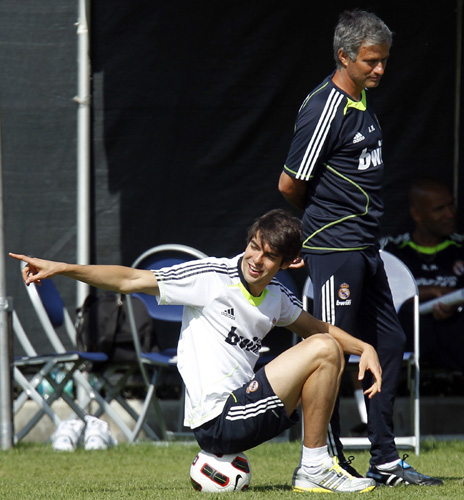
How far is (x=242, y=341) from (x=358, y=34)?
1407mm

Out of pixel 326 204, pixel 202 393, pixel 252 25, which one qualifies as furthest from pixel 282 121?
pixel 202 393

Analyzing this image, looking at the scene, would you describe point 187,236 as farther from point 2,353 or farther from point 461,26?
point 461,26

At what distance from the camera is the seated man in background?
617cm

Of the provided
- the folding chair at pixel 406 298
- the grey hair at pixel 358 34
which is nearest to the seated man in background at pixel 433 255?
the folding chair at pixel 406 298

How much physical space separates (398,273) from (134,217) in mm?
1727

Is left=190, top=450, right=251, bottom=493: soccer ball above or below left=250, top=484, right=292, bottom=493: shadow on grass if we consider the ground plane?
above

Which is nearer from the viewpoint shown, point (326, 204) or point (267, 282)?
point (267, 282)

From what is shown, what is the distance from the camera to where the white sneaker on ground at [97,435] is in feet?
18.3

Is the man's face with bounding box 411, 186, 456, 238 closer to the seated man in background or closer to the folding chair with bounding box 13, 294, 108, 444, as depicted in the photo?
the seated man in background

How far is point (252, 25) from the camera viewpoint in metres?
6.42

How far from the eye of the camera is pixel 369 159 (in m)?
4.41

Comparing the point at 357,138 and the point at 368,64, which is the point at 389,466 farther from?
the point at 368,64

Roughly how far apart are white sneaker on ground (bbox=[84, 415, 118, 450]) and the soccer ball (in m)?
1.61

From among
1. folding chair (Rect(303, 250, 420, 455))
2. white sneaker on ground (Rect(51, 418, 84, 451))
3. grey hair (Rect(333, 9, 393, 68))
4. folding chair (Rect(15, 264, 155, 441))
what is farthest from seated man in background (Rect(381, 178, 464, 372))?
grey hair (Rect(333, 9, 393, 68))
